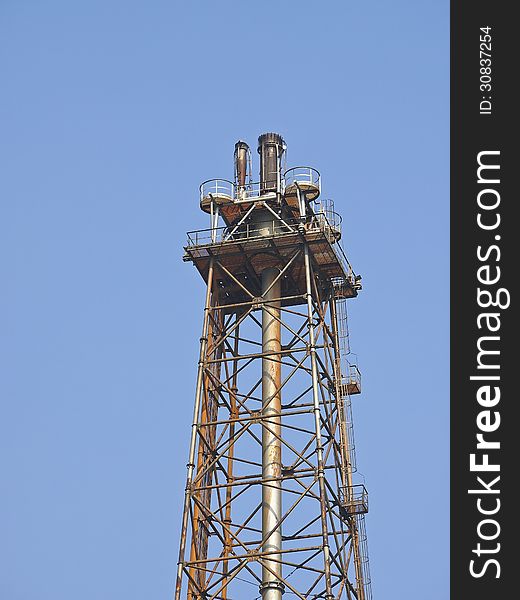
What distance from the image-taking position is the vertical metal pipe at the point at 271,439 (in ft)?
144

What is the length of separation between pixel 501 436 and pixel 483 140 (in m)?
7.81

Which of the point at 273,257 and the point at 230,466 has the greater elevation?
the point at 273,257

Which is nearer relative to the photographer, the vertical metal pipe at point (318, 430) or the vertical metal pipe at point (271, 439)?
the vertical metal pipe at point (318, 430)

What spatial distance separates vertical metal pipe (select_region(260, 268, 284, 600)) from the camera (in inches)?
1731

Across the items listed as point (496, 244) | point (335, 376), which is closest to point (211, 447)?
point (335, 376)

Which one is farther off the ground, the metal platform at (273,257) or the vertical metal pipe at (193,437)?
the metal platform at (273,257)

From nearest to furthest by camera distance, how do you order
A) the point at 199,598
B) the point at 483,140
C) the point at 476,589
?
the point at 476,589 → the point at 483,140 → the point at 199,598

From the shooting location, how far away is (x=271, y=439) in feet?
153

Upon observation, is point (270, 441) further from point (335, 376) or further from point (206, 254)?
→ point (206, 254)

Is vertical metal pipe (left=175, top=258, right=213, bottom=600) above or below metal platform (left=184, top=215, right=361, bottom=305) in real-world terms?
below

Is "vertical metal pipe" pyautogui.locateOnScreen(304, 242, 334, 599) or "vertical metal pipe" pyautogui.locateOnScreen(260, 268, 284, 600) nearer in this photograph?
"vertical metal pipe" pyautogui.locateOnScreen(304, 242, 334, 599)

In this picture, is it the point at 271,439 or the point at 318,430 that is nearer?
the point at 318,430

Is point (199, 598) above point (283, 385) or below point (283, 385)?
below

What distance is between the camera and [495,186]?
31.8 metres
